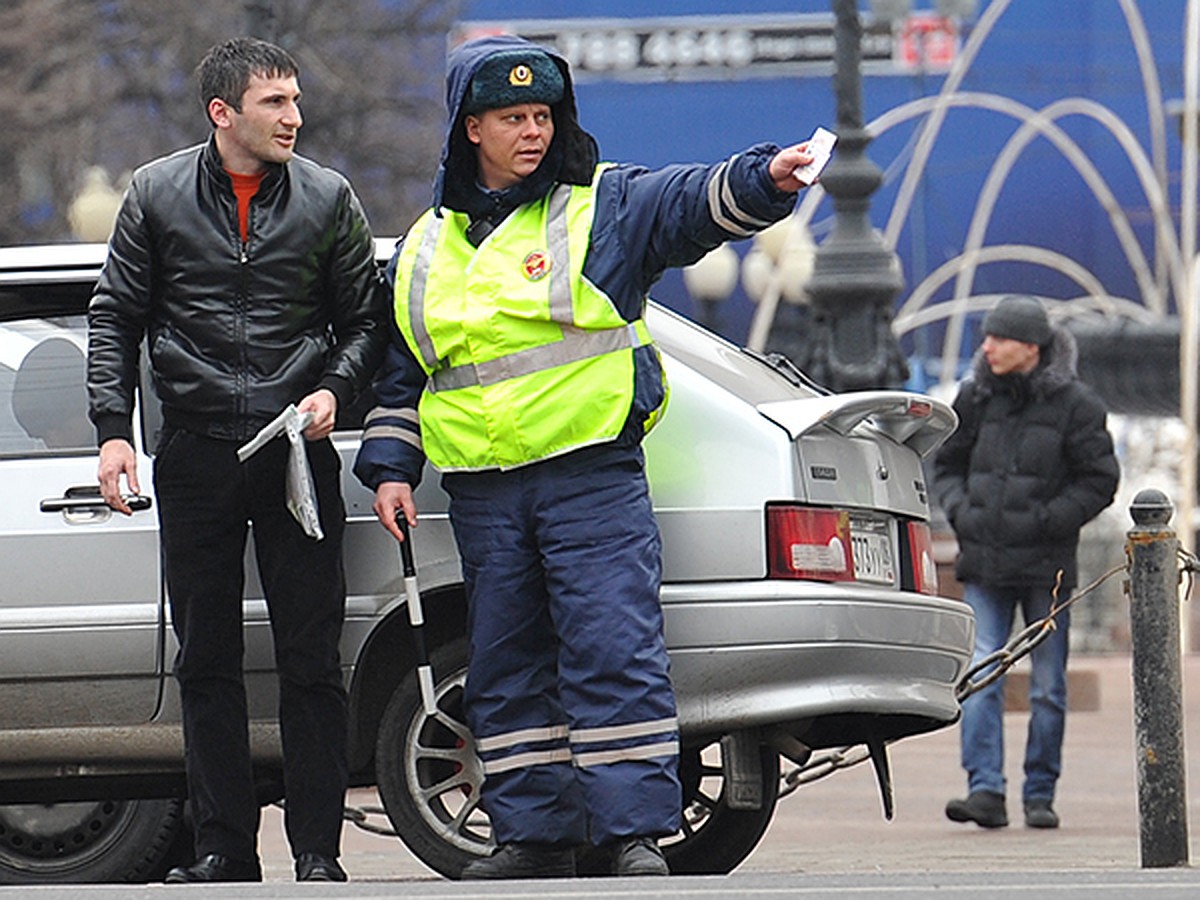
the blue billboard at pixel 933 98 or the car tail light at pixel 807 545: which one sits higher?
the blue billboard at pixel 933 98

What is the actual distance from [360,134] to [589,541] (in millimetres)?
28706

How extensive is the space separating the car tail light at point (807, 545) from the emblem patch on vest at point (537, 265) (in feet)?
2.58

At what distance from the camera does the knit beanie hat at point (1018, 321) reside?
10.2 meters

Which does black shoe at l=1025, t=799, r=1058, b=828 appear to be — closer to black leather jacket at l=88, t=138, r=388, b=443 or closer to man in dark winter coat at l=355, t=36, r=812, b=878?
man in dark winter coat at l=355, t=36, r=812, b=878

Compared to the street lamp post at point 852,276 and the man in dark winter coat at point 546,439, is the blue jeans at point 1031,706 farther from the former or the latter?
the street lamp post at point 852,276

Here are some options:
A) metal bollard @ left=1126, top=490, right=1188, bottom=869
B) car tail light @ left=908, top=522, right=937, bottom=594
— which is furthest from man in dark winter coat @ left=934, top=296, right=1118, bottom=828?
car tail light @ left=908, top=522, right=937, bottom=594

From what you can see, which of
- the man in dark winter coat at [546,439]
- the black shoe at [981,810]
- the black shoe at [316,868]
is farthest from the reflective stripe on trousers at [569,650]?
the black shoe at [981,810]

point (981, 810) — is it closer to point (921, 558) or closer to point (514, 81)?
point (921, 558)

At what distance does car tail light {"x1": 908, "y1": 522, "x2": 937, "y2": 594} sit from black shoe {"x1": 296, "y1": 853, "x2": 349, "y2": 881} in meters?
1.61

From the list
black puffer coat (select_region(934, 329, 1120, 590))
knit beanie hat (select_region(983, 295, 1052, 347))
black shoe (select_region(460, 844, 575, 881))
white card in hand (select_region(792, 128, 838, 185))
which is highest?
white card in hand (select_region(792, 128, 838, 185))

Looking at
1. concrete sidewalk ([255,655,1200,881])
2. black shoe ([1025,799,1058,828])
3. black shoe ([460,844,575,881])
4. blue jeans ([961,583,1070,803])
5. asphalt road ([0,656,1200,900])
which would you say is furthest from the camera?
blue jeans ([961,583,1070,803])

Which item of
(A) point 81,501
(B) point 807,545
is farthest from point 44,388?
(B) point 807,545

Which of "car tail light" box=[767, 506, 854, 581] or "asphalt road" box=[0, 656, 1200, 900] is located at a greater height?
"car tail light" box=[767, 506, 854, 581]

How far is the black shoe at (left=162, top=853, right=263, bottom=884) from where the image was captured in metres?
6.63
